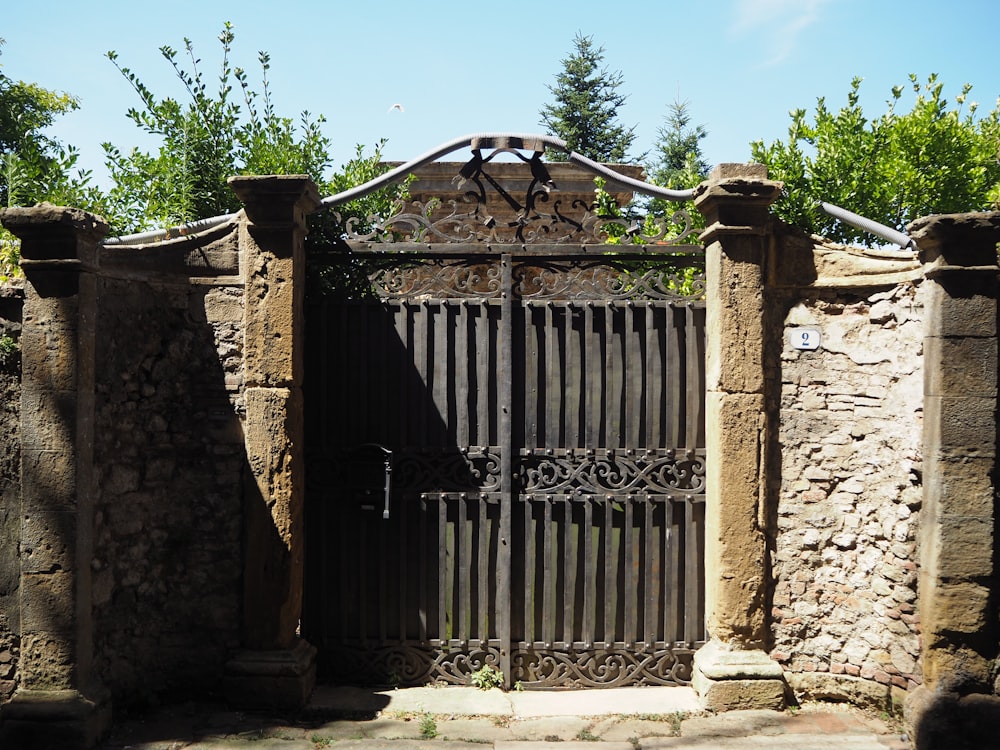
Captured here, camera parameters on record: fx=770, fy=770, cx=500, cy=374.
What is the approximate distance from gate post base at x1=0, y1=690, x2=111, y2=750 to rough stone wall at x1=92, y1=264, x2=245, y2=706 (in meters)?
0.50

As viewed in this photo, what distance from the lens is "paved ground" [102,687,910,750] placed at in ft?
13.4

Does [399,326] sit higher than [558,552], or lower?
higher

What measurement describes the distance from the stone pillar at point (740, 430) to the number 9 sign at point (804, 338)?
0.18 meters

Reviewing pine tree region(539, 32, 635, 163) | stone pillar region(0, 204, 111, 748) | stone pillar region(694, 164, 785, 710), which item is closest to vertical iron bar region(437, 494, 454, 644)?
stone pillar region(694, 164, 785, 710)

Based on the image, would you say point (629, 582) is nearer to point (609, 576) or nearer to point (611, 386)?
point (609, 576)

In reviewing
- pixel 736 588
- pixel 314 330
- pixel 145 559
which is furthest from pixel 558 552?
pixel 145 559

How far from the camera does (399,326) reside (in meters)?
4.96

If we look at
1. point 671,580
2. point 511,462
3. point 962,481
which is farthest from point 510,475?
point 962,481

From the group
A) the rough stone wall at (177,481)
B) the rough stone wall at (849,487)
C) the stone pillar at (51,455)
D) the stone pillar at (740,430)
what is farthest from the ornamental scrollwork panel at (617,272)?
the stone pillar at (51,455)

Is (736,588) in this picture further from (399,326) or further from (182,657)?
(182,657)

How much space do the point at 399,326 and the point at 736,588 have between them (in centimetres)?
262

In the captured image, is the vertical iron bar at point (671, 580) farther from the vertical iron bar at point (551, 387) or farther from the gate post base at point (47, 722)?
the gate post base at point (47, 722)

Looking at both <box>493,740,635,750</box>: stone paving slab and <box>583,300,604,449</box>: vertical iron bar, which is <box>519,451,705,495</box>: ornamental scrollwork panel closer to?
<box>583,300,604,449</box>: vertical iron bar

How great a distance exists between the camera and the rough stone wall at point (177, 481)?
176 inches
